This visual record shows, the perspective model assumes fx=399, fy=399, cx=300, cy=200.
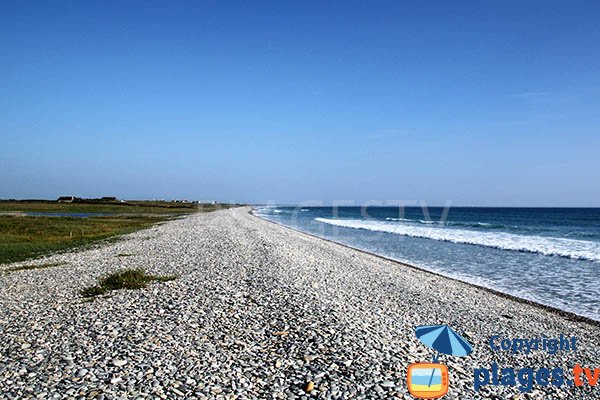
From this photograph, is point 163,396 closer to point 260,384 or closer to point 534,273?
point 260,384

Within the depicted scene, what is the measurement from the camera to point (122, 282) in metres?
16.2

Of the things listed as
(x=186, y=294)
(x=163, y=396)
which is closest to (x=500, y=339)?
(x=163, y=396)

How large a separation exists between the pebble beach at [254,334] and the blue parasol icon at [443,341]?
24 centimetres

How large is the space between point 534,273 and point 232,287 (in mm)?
17980

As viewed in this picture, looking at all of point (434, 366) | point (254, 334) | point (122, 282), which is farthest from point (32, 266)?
point (434, 366)

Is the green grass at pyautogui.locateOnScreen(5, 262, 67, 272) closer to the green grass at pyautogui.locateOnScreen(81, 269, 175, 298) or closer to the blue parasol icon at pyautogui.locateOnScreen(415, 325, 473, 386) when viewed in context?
the green grass at pyautogui.locateOnScreen(81, 269, 175, 298)

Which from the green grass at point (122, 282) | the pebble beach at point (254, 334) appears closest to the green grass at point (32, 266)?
the pebble beach at point (254, 334)

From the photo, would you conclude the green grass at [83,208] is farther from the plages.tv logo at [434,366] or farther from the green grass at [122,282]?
the plages.tv logo at [434,366]

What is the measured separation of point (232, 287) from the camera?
51.8ft

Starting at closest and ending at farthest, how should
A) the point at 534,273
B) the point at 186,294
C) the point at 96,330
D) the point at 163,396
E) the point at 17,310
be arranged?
the point at 163,396 < the point at 96,330 < the point at 17,310 < the point at 186,294 < the point at 534,273

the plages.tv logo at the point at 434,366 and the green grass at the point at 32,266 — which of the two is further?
the green grass at the point at 32,266

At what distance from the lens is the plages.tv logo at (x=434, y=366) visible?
772cm

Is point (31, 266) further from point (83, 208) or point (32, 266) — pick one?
point (83, 208)

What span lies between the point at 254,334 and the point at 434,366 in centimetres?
444
